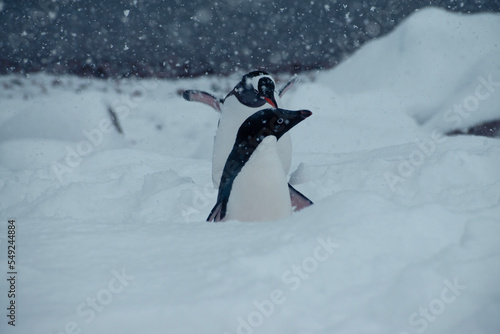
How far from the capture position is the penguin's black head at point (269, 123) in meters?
1.44

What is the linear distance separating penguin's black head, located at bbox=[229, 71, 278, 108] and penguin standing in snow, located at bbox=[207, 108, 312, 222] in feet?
2.60

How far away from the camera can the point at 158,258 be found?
32.7 inches

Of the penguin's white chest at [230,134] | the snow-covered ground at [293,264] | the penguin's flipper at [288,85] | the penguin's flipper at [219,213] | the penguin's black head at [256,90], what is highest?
the penguin's flipper at [288,85]

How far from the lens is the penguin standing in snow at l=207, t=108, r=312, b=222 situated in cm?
148

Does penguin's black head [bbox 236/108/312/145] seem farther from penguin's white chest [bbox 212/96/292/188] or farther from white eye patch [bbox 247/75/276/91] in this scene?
white eye patch [bbox 247/75/276/91]

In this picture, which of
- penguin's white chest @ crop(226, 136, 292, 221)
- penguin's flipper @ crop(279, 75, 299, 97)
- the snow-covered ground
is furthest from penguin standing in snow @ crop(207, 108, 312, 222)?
penguin's flipper @ crop(279, 75, 299, 97)

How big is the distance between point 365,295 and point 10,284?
0.62 meters

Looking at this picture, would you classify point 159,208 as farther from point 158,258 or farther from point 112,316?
point 112,316

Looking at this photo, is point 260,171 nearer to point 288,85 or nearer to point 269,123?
point 269,123

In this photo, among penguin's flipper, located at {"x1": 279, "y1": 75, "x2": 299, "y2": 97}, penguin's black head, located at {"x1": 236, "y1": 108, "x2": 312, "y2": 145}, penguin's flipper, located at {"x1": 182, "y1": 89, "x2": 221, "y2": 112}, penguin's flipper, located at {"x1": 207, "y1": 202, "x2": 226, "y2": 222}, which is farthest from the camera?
penguin's flipper, located at {"x1": 279, "y1": 75, "x2": 299, "y2": 97}

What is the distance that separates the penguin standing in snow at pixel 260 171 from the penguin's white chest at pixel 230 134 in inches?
31.2

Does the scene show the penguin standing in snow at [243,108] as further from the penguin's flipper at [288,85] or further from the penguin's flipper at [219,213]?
the penguin's flipper at [219,213]

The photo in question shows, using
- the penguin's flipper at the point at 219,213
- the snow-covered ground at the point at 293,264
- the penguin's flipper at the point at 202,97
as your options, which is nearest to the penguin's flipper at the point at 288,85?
the penguin's flipper at the point at 202,97

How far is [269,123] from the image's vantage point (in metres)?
1.47
